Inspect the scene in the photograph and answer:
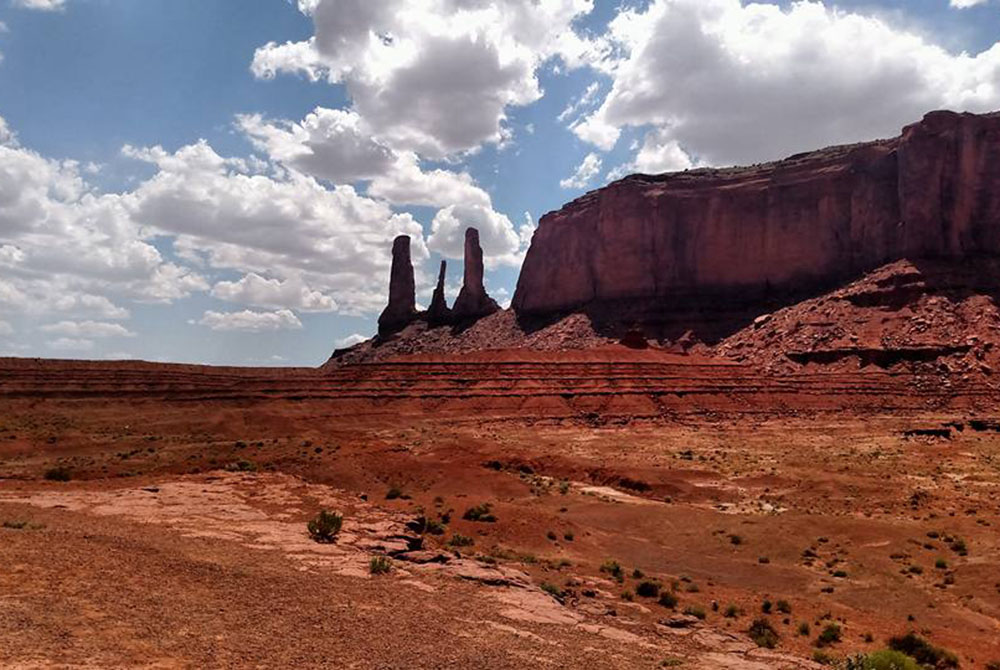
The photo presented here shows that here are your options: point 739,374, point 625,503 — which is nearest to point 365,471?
point 625,503

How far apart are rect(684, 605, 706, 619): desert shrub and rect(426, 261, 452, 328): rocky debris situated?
349ft

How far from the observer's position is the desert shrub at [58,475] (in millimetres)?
23828

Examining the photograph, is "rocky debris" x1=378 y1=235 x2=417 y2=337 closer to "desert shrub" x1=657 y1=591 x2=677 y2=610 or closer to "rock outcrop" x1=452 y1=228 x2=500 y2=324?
"rock outcrop" x1=452 y1=228 x2=500 y2=324

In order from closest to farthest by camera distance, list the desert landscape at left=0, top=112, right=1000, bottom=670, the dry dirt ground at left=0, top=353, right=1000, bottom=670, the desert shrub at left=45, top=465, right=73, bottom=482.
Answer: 1. the dry dirt ground at left=0, top=353, right=1000, bottom=670
2. the desert landscape at left=0, top=112, right=1000, bottom=670
3. the desert shrub at left=45, top=465, right=73, bottom=482

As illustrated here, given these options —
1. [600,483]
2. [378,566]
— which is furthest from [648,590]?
[600,483]

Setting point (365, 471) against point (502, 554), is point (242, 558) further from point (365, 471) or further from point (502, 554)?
point (365, 471)

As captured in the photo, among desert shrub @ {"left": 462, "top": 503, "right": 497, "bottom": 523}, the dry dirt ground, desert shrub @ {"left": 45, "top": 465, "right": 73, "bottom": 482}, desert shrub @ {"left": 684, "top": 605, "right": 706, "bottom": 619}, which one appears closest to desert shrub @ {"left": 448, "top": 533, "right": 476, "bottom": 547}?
the dry dirt ground

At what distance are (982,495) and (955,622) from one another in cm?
1557

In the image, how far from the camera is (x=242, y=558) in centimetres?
1195

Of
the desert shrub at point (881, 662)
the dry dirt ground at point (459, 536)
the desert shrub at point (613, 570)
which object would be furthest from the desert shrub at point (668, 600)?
the desert shrub at point (881, 662)

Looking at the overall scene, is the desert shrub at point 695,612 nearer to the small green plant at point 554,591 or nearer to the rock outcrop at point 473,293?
the small green plant at point 554,591

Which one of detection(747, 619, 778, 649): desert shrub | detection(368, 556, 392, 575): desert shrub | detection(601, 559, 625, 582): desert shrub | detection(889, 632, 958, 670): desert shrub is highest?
detection(368, 556, 392, 575): desert shrub

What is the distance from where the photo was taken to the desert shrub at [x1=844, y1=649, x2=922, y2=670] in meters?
10.5

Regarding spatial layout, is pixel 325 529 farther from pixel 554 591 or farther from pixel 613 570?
pixel 613 570
